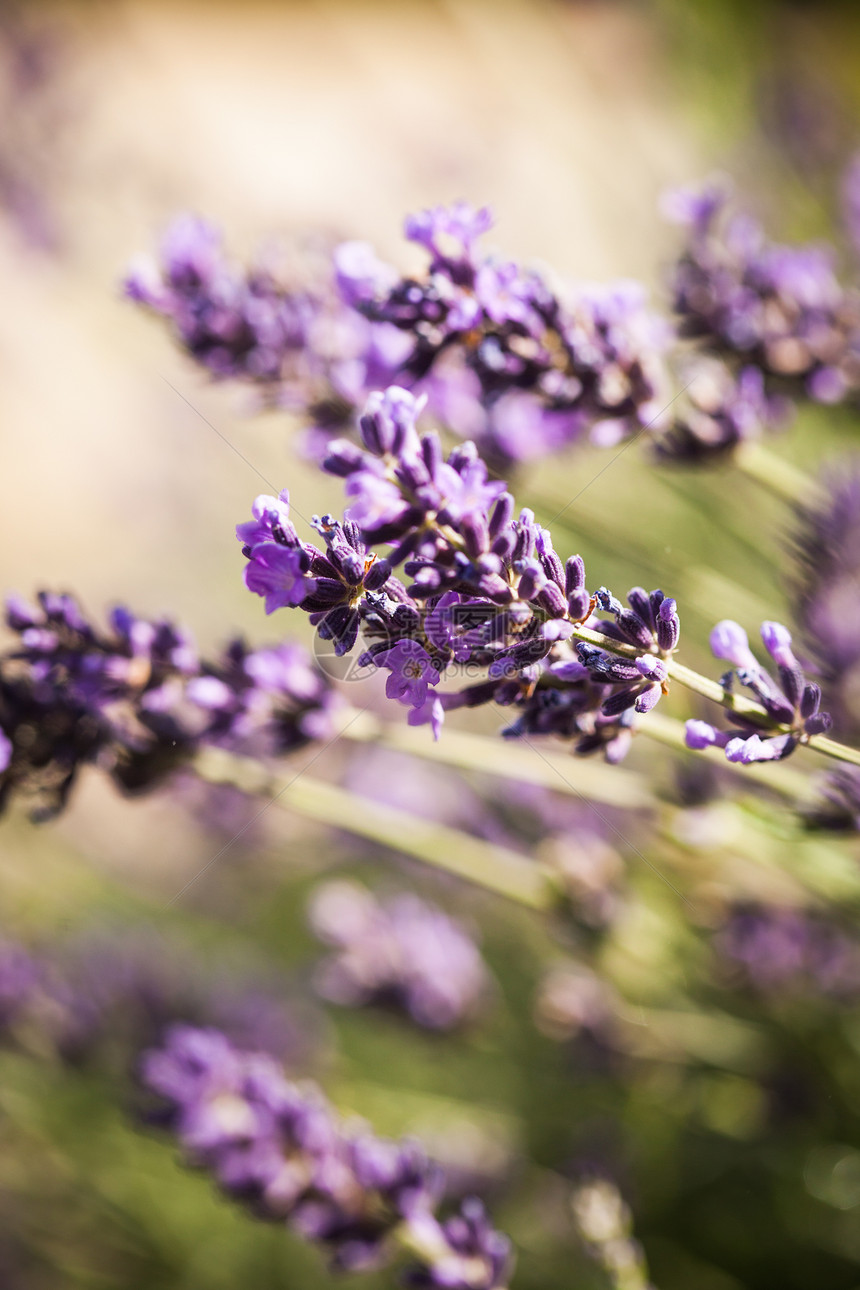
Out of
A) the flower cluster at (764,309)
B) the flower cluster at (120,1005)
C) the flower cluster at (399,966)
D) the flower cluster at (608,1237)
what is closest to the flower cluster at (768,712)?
the flower cluster at (764,309)

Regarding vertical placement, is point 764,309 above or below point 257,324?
above

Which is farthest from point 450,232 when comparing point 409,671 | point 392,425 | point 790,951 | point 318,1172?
point 790,951

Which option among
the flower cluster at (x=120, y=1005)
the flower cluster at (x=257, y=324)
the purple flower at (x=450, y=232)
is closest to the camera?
the purple flower at (x=450, y=232)

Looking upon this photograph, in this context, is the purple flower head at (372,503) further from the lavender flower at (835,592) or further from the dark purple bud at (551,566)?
the lavender flower at (835,592)

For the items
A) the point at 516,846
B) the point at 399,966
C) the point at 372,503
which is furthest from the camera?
the point at 516,846

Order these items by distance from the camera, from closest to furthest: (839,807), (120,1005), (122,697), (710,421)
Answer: (839,807)
(122,697)
(710,421)
(120,1005)

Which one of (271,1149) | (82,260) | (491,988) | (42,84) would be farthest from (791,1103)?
(42,84)

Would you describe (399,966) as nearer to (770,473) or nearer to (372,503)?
(770,473)
